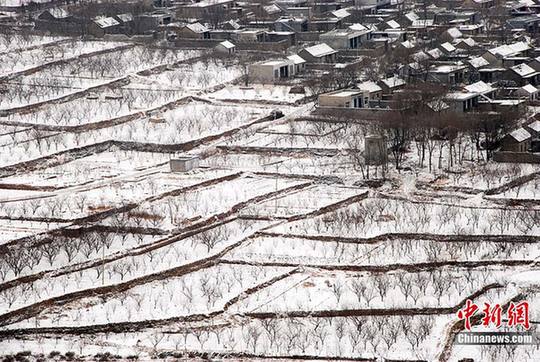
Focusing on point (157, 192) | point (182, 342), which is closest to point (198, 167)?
point (157, 192)

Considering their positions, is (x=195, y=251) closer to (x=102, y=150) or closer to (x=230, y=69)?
(x=102, y=150)

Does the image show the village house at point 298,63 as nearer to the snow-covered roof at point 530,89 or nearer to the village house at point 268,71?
the village house at point 268,71

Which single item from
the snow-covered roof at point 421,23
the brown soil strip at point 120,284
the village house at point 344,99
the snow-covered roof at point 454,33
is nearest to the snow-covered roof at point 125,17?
the snow-covered roof at point 421,23

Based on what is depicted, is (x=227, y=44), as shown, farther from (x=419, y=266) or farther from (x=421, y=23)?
(x=419, y=266)

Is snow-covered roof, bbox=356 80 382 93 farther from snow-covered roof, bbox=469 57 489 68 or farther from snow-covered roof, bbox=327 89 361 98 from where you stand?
snow-covered roof, bbox=469 57 489 68

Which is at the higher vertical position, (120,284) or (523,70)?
(523,70)

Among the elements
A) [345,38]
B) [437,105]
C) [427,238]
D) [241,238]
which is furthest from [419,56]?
[241,238]

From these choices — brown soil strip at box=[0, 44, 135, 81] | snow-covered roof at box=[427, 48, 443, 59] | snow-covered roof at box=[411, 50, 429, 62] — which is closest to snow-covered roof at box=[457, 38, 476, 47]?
snow-covered roof at box=[427, 48, 443, 59]
